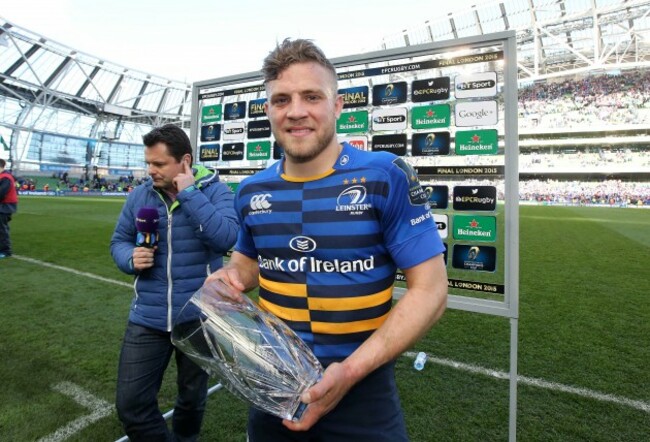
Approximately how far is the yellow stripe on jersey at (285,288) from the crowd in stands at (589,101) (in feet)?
191

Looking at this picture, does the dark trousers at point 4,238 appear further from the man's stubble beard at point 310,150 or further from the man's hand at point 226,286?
the man's stubble beard at point 310,150

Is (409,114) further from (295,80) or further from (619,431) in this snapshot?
(619,431)

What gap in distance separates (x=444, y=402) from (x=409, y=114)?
94.2 inches

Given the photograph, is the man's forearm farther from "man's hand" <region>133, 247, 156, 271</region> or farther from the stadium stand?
the stadium stand

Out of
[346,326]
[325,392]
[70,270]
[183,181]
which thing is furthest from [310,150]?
[70,270]

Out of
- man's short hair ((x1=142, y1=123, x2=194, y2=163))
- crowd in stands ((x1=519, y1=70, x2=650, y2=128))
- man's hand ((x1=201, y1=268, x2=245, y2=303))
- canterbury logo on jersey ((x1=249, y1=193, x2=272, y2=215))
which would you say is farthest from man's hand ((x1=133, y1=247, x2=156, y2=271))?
crowd in stands ((x1=519, y1=70, x2=650, y2=128))

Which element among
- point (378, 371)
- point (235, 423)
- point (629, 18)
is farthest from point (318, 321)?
point (629, 18)

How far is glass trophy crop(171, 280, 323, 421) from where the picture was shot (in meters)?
1.14

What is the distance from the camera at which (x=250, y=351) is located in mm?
1206

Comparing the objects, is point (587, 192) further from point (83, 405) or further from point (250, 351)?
point (250, 351)

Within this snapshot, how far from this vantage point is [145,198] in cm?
237

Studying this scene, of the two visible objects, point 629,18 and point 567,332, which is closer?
point 567,332

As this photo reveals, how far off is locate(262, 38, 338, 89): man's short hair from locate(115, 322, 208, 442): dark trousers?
173cm

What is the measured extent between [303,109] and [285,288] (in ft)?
2.15
